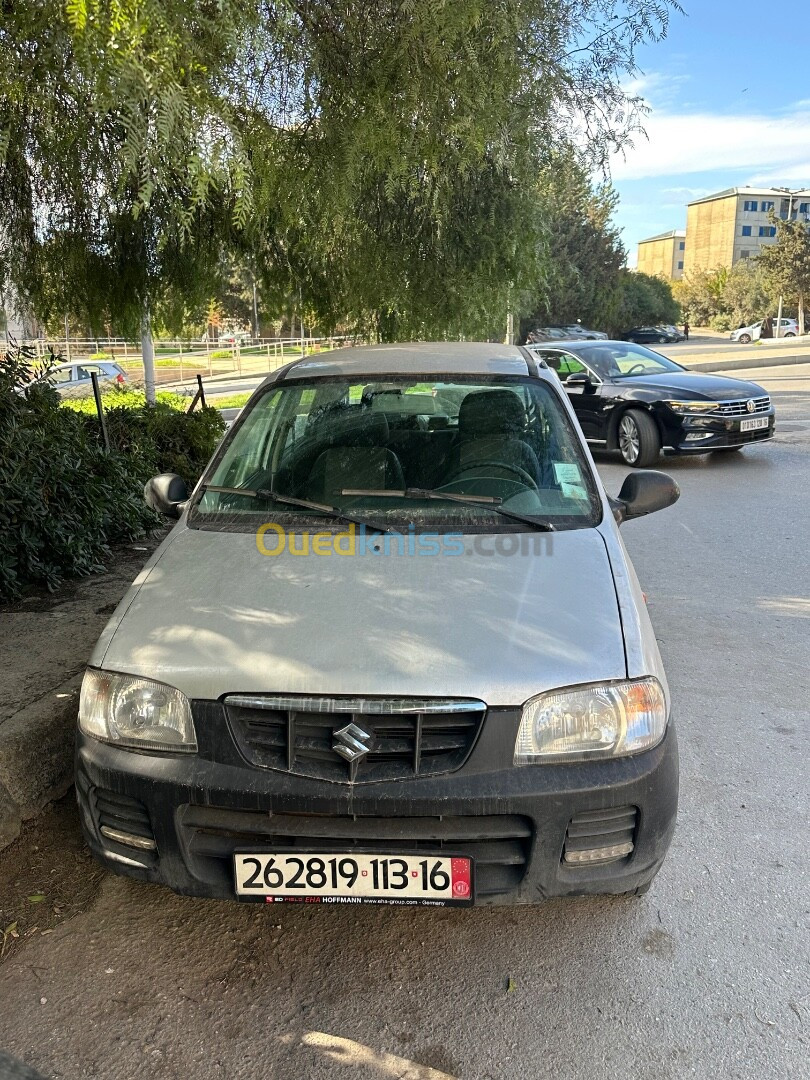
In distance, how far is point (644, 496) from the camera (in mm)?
3598

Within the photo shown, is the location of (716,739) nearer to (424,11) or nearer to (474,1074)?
(474,1074)

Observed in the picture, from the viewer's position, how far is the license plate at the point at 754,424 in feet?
34.2

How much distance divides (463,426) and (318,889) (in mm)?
2081

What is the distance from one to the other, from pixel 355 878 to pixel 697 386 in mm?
9673

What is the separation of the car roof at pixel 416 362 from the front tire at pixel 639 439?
669cm

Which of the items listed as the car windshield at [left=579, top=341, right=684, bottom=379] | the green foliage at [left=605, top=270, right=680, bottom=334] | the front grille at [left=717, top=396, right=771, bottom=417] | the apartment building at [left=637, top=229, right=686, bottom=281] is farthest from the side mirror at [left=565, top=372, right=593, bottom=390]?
the apartment building at [left=637, top=229, right=686, bottom=281]

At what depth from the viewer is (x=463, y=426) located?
3.73 m

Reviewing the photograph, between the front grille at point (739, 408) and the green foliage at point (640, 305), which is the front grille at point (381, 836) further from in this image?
the green foliage at point (640, 305)

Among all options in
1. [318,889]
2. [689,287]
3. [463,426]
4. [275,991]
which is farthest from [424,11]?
[689,287]

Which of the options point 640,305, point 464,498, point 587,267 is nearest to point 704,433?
point 464,498

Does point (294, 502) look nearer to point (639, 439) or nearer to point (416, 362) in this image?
point (416, 362)

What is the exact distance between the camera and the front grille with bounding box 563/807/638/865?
7.41ft

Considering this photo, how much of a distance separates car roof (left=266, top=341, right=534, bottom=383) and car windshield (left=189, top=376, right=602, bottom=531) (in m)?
0.06

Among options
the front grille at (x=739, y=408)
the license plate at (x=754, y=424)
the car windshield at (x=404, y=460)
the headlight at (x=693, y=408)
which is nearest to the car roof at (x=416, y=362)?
the car windshield at (x=404, y=460)
